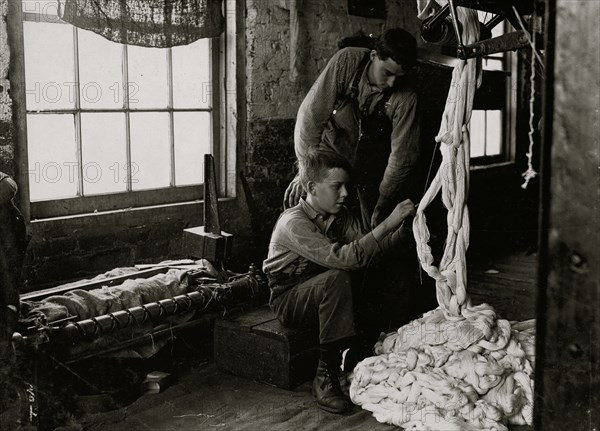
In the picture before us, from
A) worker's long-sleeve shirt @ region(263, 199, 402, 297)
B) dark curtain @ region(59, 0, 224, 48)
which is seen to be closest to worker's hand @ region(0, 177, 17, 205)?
dark curtain @ region(59, 0, 224, 48)

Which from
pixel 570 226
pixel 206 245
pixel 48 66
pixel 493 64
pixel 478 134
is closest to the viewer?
pixel 570 226

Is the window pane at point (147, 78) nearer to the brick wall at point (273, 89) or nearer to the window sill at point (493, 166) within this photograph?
the brick wall at point (273, 89)

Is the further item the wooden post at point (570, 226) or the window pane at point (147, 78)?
the window pane at point (147, 78)

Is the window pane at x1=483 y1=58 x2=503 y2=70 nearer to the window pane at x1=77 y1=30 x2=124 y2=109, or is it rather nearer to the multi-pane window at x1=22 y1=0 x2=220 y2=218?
the multi-pane window at x1=22 y1=0 x2=220 y2=218

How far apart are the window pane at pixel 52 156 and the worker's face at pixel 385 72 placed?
6.02 feet

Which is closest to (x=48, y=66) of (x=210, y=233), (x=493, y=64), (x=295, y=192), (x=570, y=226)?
(x=210, y=233)

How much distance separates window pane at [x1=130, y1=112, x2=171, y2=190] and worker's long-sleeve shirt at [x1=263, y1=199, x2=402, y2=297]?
119 centimetres

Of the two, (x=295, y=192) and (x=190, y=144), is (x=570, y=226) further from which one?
(x=190, y=144)

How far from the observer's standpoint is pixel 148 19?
161 inches

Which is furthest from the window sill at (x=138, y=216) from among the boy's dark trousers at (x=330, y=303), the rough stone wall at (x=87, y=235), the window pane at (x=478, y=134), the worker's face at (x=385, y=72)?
the window pane at (x=478, y=134)

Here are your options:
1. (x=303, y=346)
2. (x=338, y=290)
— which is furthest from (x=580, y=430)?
(x=303, y=346)

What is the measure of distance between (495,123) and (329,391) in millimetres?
5467

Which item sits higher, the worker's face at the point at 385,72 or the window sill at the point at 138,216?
the worker's face at the point at 385,72

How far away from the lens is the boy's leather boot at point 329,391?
3.37 metres
